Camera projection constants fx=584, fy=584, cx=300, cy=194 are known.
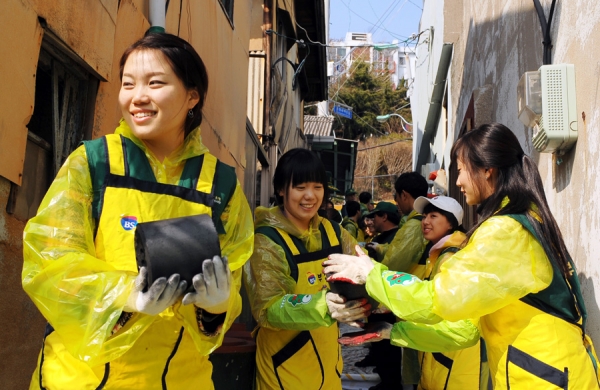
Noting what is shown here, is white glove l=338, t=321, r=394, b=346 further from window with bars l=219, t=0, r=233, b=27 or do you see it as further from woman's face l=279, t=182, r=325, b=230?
window with bars l=219, t=0, r=233, b=27

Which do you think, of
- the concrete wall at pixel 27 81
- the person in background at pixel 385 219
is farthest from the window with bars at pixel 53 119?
the person in background at pixel 385 219

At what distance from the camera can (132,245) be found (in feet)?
6.25

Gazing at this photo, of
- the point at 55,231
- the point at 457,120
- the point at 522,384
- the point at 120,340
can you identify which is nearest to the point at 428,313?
the point at 522,384

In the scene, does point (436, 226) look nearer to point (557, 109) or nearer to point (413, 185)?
point (413, 185)

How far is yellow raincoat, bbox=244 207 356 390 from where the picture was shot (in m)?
2.87

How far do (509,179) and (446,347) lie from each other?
84cm

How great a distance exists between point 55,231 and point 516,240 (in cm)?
163

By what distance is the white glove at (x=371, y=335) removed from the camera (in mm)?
2791

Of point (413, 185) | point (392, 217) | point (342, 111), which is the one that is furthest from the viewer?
point (342, 111)

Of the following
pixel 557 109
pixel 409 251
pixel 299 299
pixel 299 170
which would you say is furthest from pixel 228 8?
pixel 299 299

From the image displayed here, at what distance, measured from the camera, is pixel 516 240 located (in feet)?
7.30

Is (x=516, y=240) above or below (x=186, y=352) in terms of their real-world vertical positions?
above

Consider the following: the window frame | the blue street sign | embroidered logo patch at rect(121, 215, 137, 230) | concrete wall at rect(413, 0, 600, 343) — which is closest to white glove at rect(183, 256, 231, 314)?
embroidered logo patch at rect(121, 215, 137, 230)

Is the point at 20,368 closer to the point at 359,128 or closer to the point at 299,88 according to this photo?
the point at 299,88
